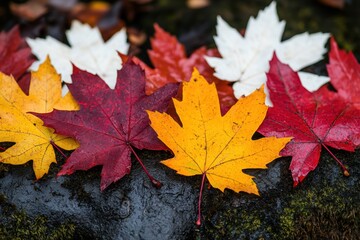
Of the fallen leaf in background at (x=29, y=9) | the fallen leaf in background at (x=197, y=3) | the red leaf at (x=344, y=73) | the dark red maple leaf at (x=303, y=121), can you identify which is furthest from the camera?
the fallen leaf in background at (x=29, y=9)

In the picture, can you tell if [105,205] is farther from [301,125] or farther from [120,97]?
[301,125]

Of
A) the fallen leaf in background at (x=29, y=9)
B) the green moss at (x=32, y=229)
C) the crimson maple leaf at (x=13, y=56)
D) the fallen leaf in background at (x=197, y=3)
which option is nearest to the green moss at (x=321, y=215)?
the green moss at (x=32, y=229)

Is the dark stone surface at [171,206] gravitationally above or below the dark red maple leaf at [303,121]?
below

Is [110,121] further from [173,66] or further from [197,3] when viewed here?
[197,3]

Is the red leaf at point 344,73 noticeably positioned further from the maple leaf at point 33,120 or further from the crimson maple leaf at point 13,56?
the crimson maple leaf at point 13,56

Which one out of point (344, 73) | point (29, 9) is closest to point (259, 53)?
point (344, 73)

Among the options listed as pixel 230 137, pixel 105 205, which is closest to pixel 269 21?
pixel 230 137

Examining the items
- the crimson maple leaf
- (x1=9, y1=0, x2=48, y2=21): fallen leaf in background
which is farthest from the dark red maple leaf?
(x1=9, y1=0, x2=48, y2=21): fallen leaf in background
